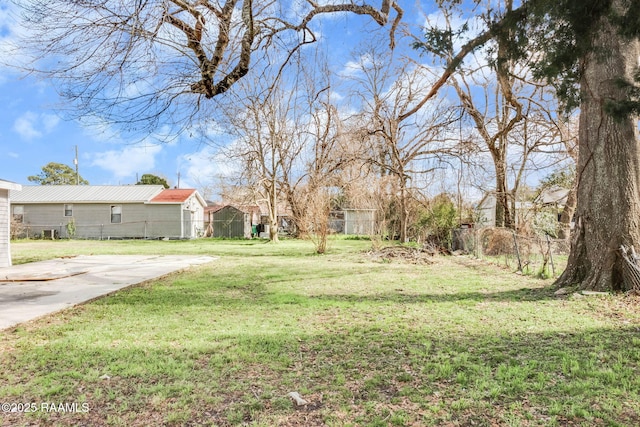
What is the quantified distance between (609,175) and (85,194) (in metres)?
28.5

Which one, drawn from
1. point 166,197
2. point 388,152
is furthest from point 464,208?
point 166,197

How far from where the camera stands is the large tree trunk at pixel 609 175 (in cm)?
570

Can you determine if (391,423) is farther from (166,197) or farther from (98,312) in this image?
(166,197)

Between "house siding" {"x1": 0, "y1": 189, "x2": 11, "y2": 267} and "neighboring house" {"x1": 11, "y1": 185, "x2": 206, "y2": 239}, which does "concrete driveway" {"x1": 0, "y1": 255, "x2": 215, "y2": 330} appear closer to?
"house siding" {"x1": 0, "y1": 189, "x2": 11, "y2": 267}

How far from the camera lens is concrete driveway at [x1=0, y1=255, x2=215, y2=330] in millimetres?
5340

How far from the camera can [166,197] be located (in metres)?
25.8

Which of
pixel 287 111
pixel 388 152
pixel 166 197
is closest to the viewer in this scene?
pixel 388 152

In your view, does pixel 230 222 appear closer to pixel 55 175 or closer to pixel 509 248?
pixel 509 248

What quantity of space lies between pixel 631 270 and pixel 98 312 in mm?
7697

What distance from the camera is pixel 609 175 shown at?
19.0 feet

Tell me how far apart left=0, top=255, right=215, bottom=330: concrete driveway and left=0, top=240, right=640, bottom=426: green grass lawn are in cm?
50

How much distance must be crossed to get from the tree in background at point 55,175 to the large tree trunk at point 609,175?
4211cm

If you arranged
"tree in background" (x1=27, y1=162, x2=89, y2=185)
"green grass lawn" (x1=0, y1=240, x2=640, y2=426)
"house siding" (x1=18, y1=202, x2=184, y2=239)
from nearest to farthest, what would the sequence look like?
"green grass lawn" (x1=0, y1=240, x2=640, y2=426) → "house siding" (x1=18, y1=202, x2=184, y2=239) → "tree in background" (x1=27, y1=162, x2=89, y2=185)

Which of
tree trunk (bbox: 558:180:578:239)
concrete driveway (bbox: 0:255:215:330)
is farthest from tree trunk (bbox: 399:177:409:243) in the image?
concrete driveway (bbox: 0:255:215:330)
